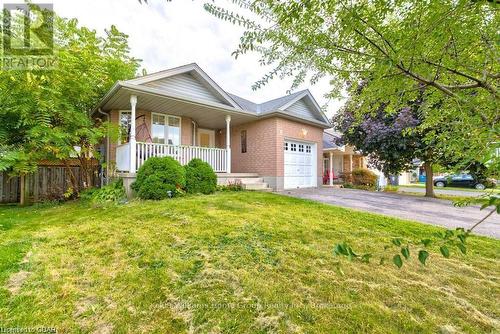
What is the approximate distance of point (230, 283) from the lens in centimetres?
235

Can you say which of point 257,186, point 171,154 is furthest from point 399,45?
point 257,186

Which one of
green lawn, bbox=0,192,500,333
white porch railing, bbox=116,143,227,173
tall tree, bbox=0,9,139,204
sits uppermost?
tall tree, bbox=0,9,139,204

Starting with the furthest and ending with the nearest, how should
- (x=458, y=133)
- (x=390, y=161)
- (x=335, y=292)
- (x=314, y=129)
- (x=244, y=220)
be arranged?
(x=314, y=129)
(x=390, y=161)
(x=244, y=220)
(x=335, y=292)
(x=458, y=133)

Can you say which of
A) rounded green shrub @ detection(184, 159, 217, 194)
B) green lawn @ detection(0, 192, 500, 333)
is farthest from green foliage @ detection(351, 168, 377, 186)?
Result: green lawn @ detection(0, 192, 500, 333)

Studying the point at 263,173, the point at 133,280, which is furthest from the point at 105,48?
the point at 133,280

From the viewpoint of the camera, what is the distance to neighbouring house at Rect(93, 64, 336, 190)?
8008 mm

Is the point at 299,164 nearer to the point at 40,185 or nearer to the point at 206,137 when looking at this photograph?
the point at 206,137

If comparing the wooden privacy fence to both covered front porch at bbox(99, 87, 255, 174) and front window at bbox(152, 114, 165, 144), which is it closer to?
covered front porch at bbox(99, 87, 255, 174)

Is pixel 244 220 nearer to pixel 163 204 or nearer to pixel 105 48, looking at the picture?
pixel 163 204

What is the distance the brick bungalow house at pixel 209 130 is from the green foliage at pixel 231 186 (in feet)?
1.05

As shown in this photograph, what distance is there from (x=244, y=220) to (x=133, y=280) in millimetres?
2382

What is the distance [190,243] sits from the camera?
11.0ft

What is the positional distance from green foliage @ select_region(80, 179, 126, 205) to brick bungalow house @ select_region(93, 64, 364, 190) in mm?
368

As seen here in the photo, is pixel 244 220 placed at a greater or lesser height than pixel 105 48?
lesser
